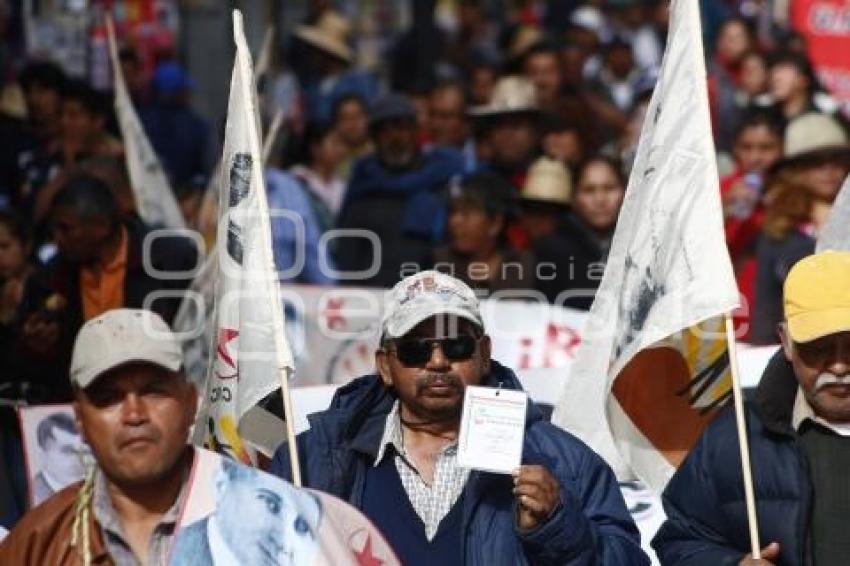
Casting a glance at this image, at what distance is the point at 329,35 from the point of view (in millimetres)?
18125

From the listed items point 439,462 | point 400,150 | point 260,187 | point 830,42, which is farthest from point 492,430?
point 830,42

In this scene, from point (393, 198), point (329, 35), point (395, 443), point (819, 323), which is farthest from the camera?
point (329, 35)

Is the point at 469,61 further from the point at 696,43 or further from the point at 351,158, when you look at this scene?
the point at 696,43

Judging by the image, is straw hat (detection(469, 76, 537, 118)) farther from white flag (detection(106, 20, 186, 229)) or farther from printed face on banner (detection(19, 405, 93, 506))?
printed face on banner (detection(19, 405, 93, 506))

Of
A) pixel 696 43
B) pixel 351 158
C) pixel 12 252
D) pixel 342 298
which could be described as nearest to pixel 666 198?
pixel 696 43

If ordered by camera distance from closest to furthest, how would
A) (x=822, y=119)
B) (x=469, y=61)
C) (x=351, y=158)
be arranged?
(x=822, y=119) → (x=351, y=158) → (x=469, y=61)

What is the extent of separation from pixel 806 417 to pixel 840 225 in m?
1.81

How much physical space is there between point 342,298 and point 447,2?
14.5 metres

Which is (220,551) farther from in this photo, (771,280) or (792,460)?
(771,280)

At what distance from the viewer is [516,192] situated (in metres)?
11.5

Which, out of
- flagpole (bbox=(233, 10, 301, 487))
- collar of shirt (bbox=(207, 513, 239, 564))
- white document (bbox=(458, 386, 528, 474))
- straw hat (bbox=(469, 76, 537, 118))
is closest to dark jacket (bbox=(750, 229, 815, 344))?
straw hat (bbox=(469, 76, 537, 118))

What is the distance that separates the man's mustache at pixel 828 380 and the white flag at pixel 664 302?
634 millimetres

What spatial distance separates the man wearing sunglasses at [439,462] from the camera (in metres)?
5.99

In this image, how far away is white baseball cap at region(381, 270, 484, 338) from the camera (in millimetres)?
6207
